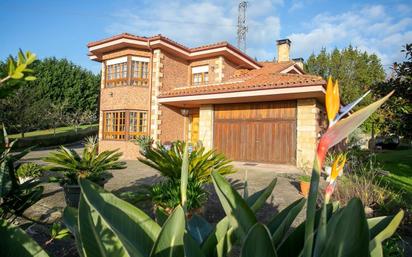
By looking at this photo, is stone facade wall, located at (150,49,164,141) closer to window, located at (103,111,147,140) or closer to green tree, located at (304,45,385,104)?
window, located at (103,111,147,140)

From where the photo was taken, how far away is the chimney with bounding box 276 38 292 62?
21344 millimetres

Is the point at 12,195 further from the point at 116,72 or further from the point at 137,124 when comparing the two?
the point at 116,72

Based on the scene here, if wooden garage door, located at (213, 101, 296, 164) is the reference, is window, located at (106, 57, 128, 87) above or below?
above

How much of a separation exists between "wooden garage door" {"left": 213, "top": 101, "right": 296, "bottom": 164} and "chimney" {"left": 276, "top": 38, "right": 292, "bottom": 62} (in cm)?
901

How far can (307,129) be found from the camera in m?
12.5

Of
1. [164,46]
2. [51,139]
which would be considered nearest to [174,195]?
[164,46]

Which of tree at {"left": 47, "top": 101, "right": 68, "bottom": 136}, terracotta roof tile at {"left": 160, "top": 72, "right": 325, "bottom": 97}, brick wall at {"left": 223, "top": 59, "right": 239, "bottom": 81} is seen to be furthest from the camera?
tree at {"left": 47, "top": 101, "right": 68, "bottom": 136}

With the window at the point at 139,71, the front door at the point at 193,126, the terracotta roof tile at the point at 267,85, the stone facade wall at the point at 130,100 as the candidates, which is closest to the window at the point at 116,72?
the stone facade wall at the point at 130,100

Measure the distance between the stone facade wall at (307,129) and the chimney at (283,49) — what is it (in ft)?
32.1

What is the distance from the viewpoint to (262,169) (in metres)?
11.9

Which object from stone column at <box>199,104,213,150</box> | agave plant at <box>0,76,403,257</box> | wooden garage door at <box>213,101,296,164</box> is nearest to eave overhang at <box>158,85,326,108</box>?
stone column at <box>199,104,213,150</box>

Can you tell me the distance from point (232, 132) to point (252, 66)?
6.71 meters

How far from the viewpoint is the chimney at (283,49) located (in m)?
21.3

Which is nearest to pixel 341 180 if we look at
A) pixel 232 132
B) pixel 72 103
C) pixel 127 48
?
pixel 232 132
